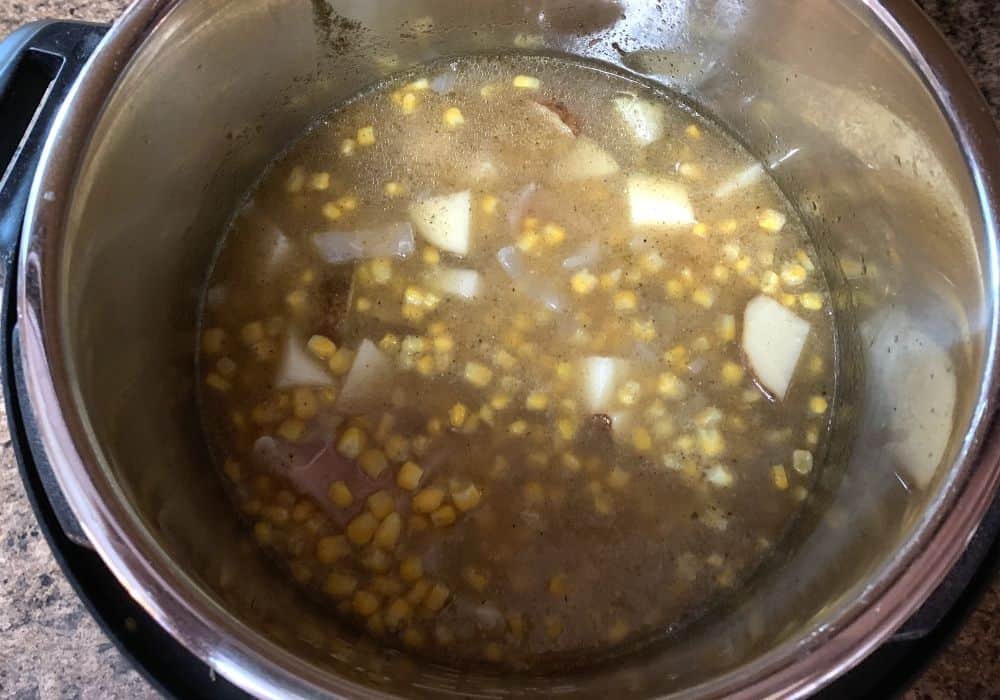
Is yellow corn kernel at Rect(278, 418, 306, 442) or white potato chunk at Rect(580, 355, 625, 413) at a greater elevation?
white potato chunk at Rect(580, 355, 625, 413)

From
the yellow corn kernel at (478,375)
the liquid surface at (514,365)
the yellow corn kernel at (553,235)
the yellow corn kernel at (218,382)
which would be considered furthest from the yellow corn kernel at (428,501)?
the yellow corn kernel at (553,235)

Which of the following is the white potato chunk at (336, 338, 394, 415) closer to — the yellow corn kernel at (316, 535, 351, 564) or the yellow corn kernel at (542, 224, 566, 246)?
the yellow corn kernel at (316, 535, 351, 564)

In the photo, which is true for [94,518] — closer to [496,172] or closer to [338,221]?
[338,221]

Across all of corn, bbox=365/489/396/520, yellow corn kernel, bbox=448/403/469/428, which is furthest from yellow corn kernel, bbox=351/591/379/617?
yellow corn kernel, bbox=448/403/469/428

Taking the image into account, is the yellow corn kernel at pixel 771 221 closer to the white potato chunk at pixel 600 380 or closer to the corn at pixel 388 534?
the white potato chunk at pixel 600 380

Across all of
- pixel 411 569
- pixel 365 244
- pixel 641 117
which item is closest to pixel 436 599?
pixel 411 569

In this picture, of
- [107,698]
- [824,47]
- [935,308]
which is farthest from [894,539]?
[107,698]

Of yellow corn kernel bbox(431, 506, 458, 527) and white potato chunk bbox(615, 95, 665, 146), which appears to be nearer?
yellow corn kernel bbox(431, 506, 458, 527)
